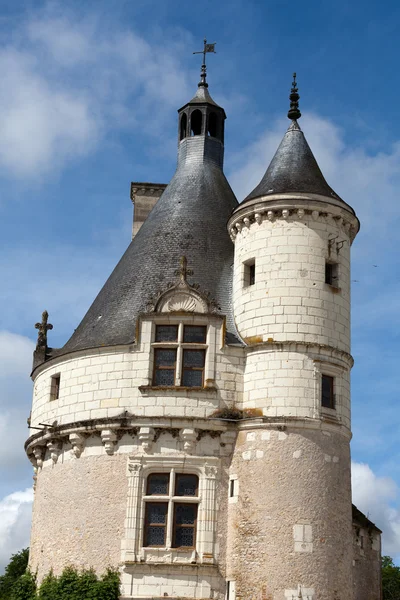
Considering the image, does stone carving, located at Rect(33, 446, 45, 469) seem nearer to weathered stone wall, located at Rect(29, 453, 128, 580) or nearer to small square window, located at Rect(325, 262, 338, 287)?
weathered stone wall, located at Rect(29, 453, 128, 580)

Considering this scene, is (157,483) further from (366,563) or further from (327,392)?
(366,563)

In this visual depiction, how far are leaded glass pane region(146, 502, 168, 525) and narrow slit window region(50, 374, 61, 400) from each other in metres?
5.18

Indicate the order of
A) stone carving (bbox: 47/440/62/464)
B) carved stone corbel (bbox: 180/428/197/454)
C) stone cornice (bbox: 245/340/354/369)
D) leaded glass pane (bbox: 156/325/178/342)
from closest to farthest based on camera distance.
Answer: carved stone corbel (bbox: 180/428/197/454), stone cornice (bbox: 245/340/354/369), leaded glass pane (bbox: 156/325/178/342), stone carving (bbox: 47/440/62/464)

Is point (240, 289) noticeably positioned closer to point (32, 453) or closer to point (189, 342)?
point (189, 342)

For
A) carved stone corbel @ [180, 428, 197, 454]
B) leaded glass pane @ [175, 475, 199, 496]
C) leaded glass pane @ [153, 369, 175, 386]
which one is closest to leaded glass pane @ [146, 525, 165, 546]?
leaded glass pane @ [175, 475, 199, 496]

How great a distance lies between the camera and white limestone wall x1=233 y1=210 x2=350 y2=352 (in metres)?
27.3

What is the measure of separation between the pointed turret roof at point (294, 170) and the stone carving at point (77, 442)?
8.81m

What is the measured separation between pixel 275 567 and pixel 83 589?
17.5 ft

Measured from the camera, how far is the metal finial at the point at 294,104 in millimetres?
31609

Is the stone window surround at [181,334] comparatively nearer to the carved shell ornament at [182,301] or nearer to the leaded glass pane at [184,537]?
the carved shell ornament at [182,301]

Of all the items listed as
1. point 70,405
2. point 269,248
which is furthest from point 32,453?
point 269,248

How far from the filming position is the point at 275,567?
24641 millimetres

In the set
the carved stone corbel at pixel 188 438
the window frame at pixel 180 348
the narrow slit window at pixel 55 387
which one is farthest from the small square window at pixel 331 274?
the narrow slit window at pixel 55 387

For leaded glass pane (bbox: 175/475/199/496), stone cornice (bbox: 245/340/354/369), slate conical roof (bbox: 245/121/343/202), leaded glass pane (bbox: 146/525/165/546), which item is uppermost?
slate conical roof (bbox: 245/121/343/202)
